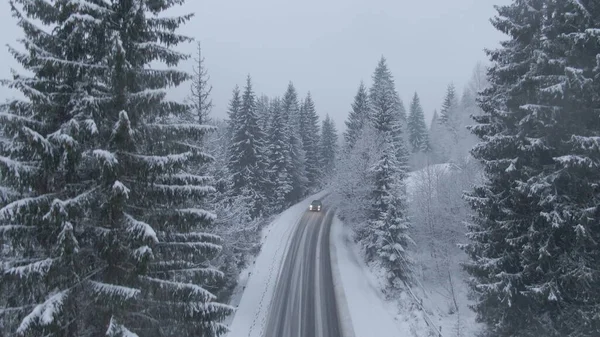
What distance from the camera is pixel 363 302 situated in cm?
2420

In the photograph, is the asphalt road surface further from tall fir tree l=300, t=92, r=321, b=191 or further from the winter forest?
tall fir tree l=300, t=92, r=321, b=191

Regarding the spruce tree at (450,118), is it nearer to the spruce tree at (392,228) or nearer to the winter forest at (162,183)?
the spruce tree at (392,228)

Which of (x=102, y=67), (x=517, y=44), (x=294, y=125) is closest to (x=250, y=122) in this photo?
(x=294, y=125)

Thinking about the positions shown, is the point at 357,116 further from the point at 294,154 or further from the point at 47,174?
the point at 47,174

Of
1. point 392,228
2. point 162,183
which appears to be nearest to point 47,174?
point 162,183

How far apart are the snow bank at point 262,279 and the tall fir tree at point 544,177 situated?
509 inches

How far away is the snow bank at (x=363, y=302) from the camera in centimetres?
2041

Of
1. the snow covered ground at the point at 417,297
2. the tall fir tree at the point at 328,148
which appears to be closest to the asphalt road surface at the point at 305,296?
the snow covered ground at the point at 417,297

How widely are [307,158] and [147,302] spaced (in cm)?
5492

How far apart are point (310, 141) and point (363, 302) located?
39.6 metres

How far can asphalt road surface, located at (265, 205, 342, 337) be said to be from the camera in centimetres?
2028

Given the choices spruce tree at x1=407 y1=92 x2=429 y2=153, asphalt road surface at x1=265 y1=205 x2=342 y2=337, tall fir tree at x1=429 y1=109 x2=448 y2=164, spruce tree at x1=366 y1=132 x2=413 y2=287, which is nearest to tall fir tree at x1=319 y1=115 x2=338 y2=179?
spruce tree at x1=407 y1=92 x2=429 y2=153

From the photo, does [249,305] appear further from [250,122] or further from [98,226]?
[250,122]

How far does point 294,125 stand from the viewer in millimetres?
56875
